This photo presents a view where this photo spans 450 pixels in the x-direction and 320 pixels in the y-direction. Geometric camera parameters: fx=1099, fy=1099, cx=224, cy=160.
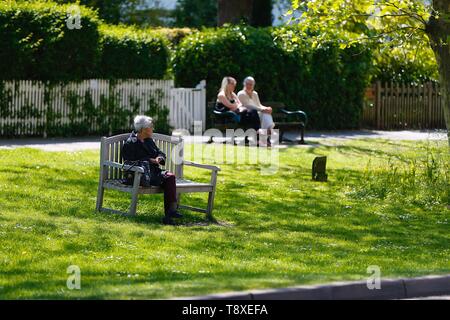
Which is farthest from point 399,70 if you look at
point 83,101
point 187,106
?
point 83,101

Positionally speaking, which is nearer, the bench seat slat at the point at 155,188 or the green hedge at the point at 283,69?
the bench seat slat at the point at 155,188

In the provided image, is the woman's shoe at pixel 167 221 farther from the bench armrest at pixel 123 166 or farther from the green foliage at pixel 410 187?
the green foliage at pixel 410 187

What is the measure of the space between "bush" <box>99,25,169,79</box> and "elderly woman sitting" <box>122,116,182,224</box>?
37.3ft

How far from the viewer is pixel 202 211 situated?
567 inches

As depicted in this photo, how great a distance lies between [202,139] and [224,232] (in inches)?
442

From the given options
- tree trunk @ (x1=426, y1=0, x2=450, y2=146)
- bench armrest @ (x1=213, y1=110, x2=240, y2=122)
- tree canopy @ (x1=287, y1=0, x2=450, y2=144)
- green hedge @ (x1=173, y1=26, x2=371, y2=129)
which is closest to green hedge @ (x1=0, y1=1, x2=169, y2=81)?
Answer: green hedge @ (x1=173, y1=26, x2=371, y2=129)

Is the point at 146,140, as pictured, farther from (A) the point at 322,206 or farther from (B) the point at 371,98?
(B) the point at 371,98

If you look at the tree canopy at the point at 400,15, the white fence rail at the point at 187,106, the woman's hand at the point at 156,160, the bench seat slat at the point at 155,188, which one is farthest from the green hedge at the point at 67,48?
the woman's hand at the point at 156,160

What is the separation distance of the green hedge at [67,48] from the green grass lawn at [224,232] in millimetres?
3801

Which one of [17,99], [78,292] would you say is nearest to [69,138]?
[17,99]

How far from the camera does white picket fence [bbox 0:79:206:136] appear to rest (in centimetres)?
2345

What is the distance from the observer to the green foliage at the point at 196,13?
49.0 m

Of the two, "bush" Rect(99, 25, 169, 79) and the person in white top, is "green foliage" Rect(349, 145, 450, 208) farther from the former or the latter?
"bush" Rect(99, 25, 169, 79)
